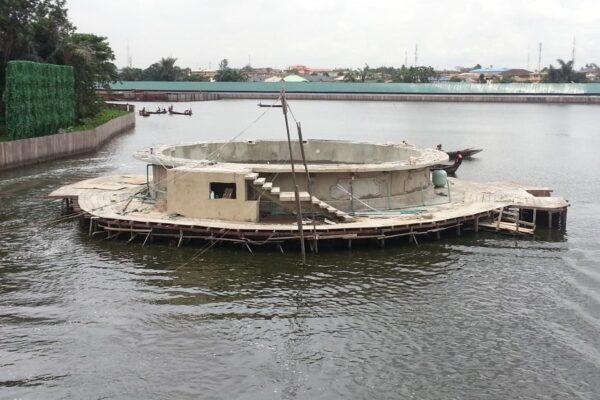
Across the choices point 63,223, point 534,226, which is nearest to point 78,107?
point 63,223

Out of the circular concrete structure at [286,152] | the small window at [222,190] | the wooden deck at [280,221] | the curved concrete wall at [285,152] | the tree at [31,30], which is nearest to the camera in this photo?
the wooden deck at [280,221]

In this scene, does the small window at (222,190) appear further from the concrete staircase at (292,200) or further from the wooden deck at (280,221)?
the wooden deck at (280,221)

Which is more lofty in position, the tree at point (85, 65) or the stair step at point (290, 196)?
the tree at point (85, 65)

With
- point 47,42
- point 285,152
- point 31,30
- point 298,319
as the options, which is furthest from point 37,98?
point 298,319

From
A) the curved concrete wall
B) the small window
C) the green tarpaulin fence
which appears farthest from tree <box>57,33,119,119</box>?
the small window

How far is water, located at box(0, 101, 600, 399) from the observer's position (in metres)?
19.2

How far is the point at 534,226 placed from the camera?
3538cm

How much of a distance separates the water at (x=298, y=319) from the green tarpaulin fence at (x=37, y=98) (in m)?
21.7

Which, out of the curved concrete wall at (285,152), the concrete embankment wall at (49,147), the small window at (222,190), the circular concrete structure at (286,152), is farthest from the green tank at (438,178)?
the concrete embankment wall at (49,147)

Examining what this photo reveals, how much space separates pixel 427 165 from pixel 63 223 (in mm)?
Result: 20233

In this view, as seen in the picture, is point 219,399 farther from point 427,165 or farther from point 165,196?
point 427,165

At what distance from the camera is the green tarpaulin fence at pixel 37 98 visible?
56.1m

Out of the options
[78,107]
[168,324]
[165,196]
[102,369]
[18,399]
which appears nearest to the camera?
[18,399]

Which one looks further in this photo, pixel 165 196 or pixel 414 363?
pixel 165 196
